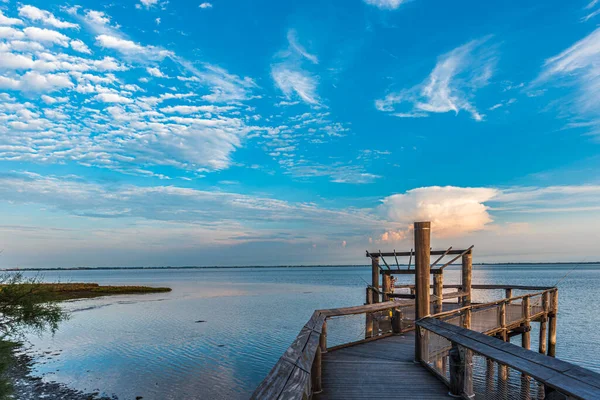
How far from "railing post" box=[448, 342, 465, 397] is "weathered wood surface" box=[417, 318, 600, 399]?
0.29 meters

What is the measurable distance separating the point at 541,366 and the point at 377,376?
11.6 ft

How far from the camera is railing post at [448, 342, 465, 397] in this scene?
5.66m

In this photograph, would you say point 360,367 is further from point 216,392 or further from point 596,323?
point 596,323

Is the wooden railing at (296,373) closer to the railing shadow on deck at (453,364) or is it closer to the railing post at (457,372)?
the railing shadow on deck at (453,364)

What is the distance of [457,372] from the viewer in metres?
5.73

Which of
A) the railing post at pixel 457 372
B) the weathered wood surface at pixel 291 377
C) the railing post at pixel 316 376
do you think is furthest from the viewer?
the railing post at pixel 316 376

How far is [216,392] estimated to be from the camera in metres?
15.3

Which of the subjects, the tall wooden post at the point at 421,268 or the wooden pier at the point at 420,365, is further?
the tall wooden post at the point at 421,268

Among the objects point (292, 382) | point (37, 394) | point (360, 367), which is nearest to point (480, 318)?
point (360, 367)

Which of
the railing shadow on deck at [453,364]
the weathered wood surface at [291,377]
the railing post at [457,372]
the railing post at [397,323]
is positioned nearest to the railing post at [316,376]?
the railing shadow on deck at [453,364]

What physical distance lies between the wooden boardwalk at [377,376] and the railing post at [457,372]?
0.57ft

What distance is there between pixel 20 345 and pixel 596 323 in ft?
132

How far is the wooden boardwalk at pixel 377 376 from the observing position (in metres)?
5.93

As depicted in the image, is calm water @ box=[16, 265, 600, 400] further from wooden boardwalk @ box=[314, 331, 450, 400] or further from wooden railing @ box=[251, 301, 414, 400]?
wooden railing @ box=[251, 301, 414, 400]
